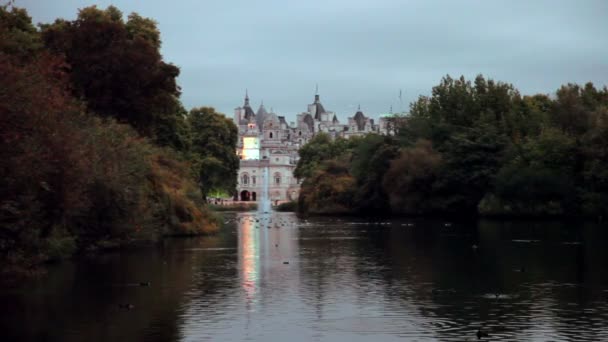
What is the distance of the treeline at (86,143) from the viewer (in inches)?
914

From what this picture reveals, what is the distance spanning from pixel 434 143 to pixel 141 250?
52.0 meters

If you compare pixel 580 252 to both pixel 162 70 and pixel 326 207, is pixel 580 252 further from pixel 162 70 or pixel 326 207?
pixel 326 207

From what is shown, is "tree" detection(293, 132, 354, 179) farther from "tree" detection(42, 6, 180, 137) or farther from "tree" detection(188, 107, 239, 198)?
"tree" detection(42, 6, 180, 137)

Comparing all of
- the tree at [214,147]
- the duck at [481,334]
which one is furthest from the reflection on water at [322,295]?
the tree at [214,147]

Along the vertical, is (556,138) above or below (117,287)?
above

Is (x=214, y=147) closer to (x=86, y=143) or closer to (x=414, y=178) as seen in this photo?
(x=414, y=178)

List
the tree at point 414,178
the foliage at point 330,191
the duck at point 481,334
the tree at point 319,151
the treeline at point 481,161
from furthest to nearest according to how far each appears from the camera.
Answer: the tree at point 319,151 < the foliage at point 330,191 < the tree at point 414,178 < the treeline at point 481,161 < the duck at point 481,334

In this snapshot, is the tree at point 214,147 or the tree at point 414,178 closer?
the tree at point 414,178

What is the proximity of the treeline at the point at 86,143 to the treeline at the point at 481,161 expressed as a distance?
68.4 feet

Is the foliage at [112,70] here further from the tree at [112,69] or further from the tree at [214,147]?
the tree at [214,147]

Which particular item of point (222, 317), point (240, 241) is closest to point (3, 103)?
point (222, 317)

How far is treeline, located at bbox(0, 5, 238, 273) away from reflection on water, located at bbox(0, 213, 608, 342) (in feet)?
5.57

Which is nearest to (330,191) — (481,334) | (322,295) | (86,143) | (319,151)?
(319,151)

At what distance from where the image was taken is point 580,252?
40.7 metres
